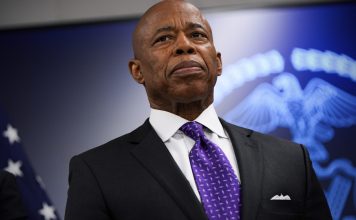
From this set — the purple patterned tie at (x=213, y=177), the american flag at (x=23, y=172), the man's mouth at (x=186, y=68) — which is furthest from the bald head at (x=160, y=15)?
the american flag at (x=23, y=172)

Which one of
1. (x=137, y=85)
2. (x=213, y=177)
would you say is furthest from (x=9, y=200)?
(x=213, y=177)

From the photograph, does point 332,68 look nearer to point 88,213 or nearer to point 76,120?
point 76,120

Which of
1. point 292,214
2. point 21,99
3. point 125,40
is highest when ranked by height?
point 125,40

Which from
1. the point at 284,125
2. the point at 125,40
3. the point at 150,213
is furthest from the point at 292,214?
the point at 125,40

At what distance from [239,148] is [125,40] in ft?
6.15

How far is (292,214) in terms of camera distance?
4.17 ft

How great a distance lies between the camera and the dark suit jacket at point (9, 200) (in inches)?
99.7

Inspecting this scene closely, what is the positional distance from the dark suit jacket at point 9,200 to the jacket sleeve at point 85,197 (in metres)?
1.37

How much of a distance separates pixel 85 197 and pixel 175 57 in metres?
0.39

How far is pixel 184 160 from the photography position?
1.30m

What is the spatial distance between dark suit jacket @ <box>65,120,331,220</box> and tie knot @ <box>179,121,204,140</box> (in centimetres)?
7

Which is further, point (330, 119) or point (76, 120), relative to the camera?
point (76, 120)

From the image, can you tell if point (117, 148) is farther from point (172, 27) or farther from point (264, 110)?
point (264, 110)

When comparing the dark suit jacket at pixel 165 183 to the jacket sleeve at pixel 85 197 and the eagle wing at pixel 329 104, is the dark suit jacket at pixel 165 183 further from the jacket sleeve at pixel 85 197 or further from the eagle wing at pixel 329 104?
the eagle wing at pixel 329 104
